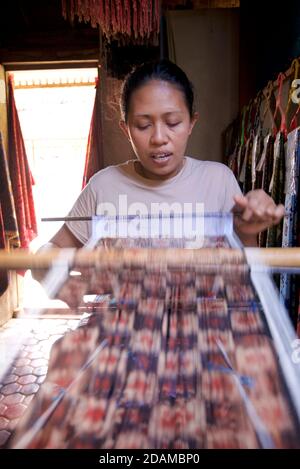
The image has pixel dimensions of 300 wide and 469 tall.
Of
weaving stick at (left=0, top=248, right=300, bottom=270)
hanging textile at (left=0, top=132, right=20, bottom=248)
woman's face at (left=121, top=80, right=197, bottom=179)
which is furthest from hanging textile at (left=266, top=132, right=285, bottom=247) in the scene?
hanging textile at (left=0, top=132, right=20, bottom=248)

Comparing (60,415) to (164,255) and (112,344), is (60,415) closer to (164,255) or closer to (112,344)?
(112,344)

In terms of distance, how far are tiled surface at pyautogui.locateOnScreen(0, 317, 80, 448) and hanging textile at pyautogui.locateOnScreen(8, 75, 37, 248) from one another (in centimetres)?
87

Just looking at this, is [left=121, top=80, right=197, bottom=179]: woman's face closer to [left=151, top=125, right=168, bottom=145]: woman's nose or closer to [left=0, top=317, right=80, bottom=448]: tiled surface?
[left=151, top=125, right=168, bottom=145]: woman's nose

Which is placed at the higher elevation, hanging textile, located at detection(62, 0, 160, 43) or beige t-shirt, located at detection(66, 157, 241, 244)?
hanging textile, located at detection(62, 0, 160, 43)

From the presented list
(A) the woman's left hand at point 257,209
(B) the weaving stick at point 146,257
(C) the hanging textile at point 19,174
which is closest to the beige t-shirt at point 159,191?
(A) the woman's left hand at point 257,209

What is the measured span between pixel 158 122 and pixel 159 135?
0.17ft

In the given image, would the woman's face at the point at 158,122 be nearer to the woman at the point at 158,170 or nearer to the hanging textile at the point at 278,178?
the woman at the point at 158,170

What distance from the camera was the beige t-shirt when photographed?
5.05 ft

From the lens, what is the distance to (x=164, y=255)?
872 millimetres

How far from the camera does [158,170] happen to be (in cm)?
148

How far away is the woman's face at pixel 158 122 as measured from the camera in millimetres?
1346

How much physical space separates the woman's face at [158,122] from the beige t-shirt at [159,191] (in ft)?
0.42

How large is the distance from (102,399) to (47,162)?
6.21 metres

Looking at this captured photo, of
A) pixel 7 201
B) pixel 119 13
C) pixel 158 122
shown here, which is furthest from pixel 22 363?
pixel 119 13
